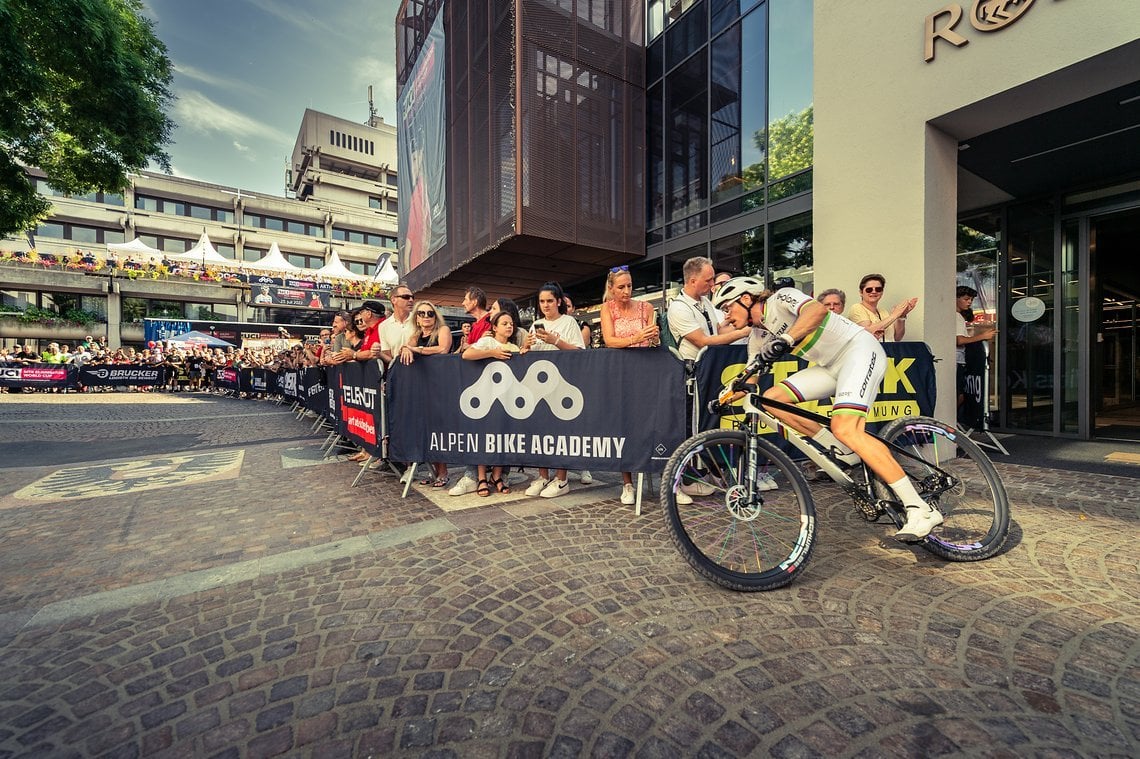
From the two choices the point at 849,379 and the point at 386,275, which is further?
the point at 386,275

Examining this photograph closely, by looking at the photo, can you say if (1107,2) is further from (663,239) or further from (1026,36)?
(663,239)

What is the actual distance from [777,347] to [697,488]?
3.20 ft

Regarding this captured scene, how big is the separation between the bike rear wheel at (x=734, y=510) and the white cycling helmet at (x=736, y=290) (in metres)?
1.03

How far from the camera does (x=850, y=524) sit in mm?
3646

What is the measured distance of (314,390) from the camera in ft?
33.6

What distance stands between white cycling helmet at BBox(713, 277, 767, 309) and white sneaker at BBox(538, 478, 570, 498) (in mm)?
2366

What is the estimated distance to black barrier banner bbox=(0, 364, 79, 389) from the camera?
1994 centimetres

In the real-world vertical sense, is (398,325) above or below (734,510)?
above

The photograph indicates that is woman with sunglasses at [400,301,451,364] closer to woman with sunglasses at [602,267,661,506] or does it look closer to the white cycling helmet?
woman with sunglasses at [602,267,661,506]

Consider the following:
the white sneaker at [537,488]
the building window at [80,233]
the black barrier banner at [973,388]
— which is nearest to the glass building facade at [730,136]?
the black barrier banner at [973,388]

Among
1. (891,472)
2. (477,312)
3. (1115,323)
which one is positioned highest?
(1115,323)

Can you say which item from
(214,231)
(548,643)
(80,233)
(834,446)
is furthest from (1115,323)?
(80,233)

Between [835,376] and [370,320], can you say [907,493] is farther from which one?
[370,320]

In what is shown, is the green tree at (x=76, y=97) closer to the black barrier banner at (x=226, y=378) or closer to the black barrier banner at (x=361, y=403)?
the black barrier banner at (x=361, y=403)
